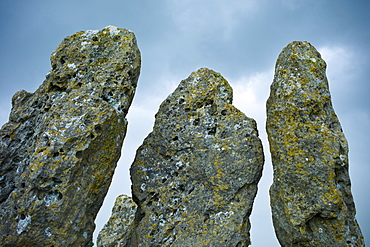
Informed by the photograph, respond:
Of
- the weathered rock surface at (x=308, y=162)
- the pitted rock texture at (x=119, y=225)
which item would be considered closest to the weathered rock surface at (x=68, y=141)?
the weathered rock surface at (x=308, y=162)

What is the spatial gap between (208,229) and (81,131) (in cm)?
434

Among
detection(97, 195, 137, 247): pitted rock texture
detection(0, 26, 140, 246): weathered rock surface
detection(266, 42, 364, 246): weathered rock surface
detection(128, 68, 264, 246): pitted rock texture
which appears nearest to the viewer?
detection(0, 26, 140, 246): weathered rock surface

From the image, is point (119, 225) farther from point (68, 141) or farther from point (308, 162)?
point (308, 162)

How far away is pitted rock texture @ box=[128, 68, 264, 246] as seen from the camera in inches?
364

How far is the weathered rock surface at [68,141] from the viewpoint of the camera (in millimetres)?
7957

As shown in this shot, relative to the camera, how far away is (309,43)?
11.5 meters

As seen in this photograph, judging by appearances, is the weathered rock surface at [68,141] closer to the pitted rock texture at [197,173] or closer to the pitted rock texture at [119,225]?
the pitted rock texture at [197,173]

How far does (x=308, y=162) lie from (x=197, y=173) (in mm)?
3211

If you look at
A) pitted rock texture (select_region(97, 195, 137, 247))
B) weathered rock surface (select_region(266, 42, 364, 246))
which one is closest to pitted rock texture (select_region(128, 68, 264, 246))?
weathered rock surface (select_region(266, 42, 364, 246))

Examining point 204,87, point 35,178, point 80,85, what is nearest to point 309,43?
point 204,87

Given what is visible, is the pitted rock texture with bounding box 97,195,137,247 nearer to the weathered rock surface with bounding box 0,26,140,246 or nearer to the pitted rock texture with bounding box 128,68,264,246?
the pitted rock texture with bounding box 128,68,264,246

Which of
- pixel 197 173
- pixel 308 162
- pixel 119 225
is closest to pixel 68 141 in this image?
pixel 197 173

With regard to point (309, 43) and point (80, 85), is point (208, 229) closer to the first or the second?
point (80, 85)

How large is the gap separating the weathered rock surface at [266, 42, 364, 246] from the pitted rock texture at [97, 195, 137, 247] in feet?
24.5
